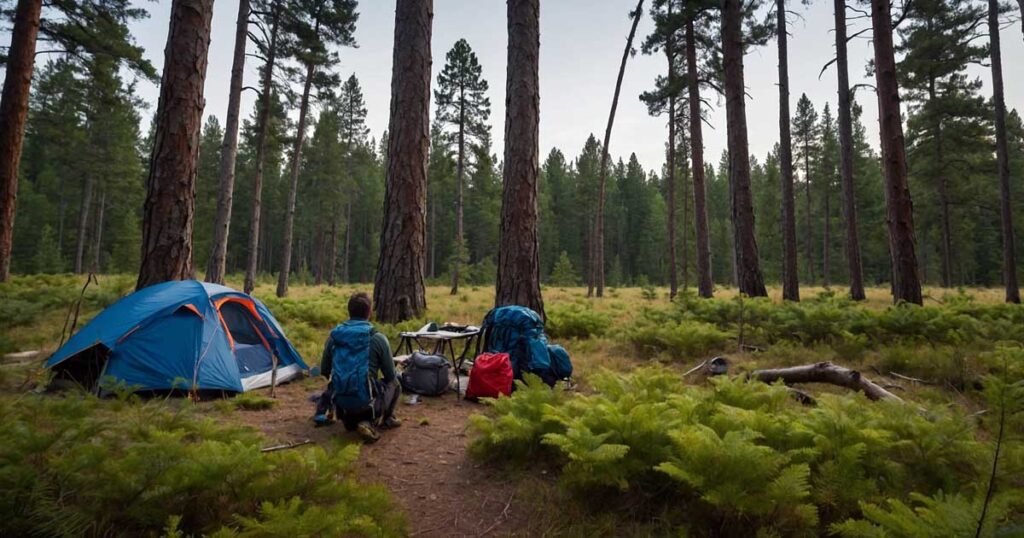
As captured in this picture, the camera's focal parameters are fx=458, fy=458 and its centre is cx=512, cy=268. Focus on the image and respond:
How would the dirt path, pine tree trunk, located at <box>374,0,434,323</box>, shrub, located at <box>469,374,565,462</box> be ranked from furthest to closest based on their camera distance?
pine tree trunk, located at <box>374,0,434,323</box> → shrub, located at <box>469,374,565,462</box> → the dirt path

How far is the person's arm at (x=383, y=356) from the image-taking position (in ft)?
14.8

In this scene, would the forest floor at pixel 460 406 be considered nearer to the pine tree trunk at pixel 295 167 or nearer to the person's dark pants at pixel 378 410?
the person's dark pants at pixel 378 410

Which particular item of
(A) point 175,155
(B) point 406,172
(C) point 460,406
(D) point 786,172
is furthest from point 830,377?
(D) point 786,172

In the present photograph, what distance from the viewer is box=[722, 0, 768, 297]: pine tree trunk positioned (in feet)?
38.2

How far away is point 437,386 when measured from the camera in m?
5.93

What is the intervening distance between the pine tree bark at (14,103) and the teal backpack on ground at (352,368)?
10.3 metres

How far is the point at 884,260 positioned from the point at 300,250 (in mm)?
60471

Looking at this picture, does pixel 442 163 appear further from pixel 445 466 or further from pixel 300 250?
pixel 300 250

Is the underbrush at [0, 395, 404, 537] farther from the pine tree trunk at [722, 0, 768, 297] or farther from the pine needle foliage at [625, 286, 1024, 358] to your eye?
the pine tree trunk at [722, 0, 768, 297]

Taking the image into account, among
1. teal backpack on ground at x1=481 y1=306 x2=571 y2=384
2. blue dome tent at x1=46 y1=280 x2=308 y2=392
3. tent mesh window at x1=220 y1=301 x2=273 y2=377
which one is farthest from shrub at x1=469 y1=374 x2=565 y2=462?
tent mesh window at x1=220 y1=301 x2=273 y2=377

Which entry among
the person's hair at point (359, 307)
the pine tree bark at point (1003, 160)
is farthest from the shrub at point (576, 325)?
the pine tree bark at point (1003, 160)

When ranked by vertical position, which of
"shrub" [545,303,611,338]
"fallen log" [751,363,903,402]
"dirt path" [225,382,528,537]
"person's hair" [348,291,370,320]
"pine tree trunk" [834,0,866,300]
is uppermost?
"pine tree trunk" [834,0,866,300]

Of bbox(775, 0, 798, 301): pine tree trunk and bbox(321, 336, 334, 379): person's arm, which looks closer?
bbox(321, 336, 334, 379): person's arm

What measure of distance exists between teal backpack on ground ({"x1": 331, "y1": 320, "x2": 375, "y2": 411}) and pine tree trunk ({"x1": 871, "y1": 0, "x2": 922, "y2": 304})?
10.0m
